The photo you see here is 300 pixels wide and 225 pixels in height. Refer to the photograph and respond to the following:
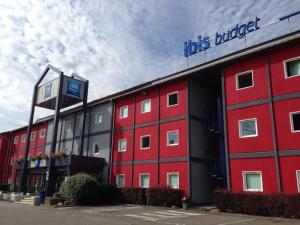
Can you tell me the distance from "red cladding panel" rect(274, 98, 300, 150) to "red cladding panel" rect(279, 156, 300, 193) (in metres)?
0.72

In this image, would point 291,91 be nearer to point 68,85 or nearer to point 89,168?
point 89,168

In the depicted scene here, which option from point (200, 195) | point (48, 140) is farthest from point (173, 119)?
point (48, 140)

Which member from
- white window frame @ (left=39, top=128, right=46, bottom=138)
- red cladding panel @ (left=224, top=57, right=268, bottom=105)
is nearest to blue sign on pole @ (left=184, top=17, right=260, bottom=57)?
red cladding panel @ (left=224, top=57, right=268, bottom=105)

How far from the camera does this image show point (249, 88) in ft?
70.7

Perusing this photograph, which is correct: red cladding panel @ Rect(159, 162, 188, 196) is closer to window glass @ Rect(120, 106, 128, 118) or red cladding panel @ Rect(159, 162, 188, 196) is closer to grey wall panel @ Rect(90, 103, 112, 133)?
window glass @ Rect(120, 106, 128, 118)

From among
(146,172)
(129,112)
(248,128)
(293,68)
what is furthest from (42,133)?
(293,68)

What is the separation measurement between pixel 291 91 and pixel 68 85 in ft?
75.1

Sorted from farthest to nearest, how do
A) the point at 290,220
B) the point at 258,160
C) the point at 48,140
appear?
1. the point at 48,140
2. the point at 258,160
3. the point at 290,220

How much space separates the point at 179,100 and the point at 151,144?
4.73 meters

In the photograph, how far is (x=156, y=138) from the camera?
2728cm

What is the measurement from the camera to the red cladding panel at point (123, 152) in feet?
97.5

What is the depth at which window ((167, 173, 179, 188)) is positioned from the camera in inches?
978

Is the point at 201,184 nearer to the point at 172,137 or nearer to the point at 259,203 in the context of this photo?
the point at 172,137

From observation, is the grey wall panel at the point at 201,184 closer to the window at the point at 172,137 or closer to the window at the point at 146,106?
the window at the point at 172,137
